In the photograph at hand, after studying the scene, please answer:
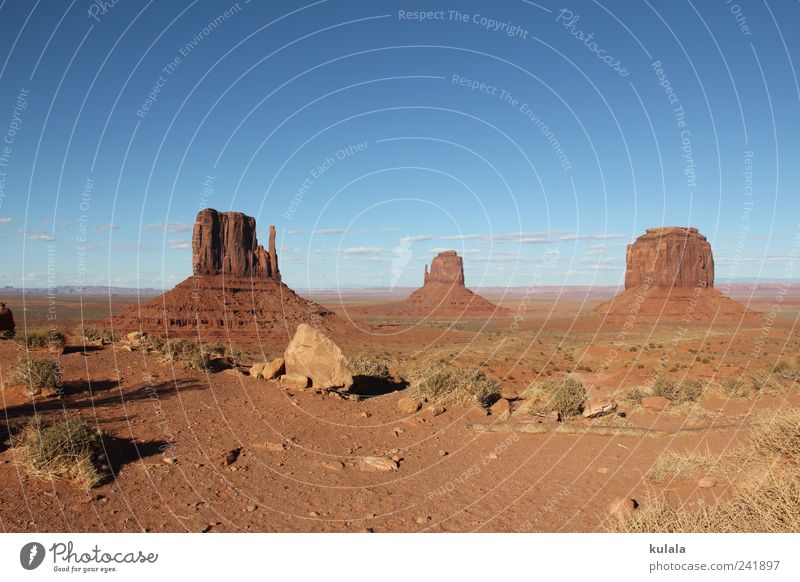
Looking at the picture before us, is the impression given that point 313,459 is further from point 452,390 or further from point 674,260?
point 674,260

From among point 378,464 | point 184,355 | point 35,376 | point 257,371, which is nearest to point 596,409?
point 378,464

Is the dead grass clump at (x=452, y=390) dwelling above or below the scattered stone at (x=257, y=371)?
below

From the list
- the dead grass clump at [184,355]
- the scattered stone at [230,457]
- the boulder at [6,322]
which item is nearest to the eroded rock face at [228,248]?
the boulder at [6,322]

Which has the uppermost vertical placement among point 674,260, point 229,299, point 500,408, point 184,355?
point 674,260

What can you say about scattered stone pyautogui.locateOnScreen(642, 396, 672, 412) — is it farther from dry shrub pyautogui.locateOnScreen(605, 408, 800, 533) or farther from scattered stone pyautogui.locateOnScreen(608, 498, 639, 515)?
scattered stone pyautogui.locateOnScreen(608, 498, 639, 515)

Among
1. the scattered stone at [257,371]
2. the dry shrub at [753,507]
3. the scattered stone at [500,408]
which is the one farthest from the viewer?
the scattered stone at [257,371]

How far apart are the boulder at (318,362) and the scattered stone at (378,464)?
18.7 ft

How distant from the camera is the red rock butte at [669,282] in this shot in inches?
3383

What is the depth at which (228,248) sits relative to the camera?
81812mm

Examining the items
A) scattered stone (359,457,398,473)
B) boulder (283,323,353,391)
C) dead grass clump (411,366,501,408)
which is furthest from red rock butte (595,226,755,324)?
scattered stone (359,457,398,473)

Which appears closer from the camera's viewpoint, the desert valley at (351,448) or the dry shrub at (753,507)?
the dry shrub at (753,507)

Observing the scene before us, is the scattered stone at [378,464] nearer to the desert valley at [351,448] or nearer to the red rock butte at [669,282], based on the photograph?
the desert valley at [351,448]

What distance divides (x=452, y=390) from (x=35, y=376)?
Answer: 11042 millimetres

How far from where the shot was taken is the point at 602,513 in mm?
7250
